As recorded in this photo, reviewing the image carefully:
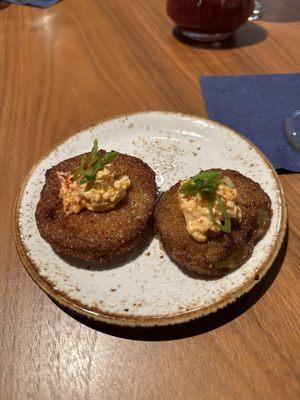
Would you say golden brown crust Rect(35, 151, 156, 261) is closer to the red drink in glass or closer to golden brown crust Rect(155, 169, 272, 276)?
golden brown crust Rect(155, 169, 272, 276)

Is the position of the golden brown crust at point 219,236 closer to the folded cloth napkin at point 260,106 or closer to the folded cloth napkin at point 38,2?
the folded cloth napkin at point 260,106

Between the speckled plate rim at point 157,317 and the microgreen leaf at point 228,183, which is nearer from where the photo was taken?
the speckled plate rim at point 157,317

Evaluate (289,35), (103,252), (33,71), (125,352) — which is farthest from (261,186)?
(33,71)

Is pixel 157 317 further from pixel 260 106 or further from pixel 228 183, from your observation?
pixel 260 106

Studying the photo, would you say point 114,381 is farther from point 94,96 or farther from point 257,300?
point 94,96

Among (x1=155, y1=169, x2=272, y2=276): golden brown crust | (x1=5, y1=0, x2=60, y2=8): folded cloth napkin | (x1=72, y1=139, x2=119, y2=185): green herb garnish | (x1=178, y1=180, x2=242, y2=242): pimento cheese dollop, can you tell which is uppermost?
(x1=5, y1=0, x2=60, y2=8): folded cloth napkin

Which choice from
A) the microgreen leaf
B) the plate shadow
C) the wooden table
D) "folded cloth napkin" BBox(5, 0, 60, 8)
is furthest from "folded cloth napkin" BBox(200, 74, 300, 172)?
"folded cloth napkin" BBox(5, 0, 60, 8)

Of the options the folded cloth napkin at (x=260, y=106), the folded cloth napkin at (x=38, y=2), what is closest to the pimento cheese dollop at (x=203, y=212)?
the folded cloth napkin at (x=260, y=106)
